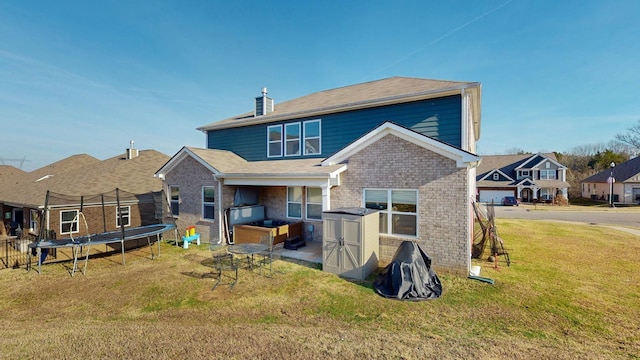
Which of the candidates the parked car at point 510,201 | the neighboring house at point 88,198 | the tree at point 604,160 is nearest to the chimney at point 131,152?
the neighboring house at point 88,198

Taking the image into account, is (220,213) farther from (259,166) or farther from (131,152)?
(131,152)

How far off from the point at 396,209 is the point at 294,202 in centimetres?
511

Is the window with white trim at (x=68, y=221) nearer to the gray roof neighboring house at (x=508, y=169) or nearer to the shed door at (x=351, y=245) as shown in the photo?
the shed door at (x=351, y=245)

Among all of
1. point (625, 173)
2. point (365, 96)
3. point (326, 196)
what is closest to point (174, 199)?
point (326, 196)

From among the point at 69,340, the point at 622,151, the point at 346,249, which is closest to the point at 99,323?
the point at 69,340

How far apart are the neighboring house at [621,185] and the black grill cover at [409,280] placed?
40.5 meters

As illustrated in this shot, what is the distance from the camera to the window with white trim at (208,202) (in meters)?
12.6

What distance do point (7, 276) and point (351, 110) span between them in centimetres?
1325

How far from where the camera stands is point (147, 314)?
19.5ft

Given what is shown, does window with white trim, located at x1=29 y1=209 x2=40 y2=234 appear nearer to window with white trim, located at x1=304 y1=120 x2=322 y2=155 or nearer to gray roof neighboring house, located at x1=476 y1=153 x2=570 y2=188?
window with white trim, located at x1=304 y1=120 x2=322 y2=155

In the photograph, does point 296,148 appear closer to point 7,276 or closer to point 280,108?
point 280,108

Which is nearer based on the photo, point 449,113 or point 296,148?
point 449,113

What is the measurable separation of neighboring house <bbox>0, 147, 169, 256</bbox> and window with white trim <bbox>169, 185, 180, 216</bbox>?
237cm

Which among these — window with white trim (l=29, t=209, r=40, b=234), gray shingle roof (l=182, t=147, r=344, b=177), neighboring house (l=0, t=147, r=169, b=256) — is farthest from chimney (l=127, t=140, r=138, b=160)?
gray shingle roof (l=182, t=147, r=344, b=177)
